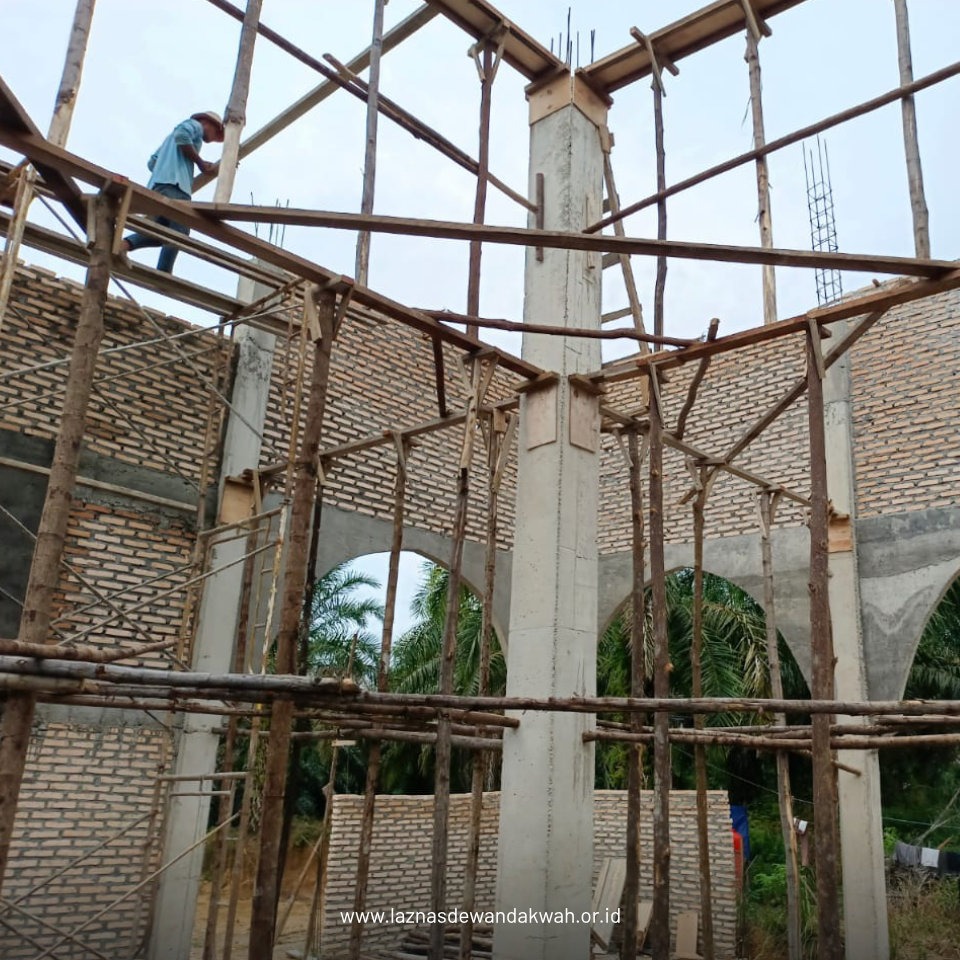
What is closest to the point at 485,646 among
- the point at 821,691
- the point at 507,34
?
the point at 821,691

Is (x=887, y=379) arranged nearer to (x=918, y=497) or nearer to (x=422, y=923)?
(x=918, y=497)

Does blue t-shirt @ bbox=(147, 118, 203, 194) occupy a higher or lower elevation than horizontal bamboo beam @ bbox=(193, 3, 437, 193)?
lower

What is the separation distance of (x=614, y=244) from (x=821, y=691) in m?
3.12

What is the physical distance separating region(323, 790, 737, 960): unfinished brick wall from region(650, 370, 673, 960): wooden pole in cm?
508

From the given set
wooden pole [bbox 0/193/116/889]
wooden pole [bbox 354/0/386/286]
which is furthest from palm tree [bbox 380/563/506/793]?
wooden pole [bbox 0/193/116/889]

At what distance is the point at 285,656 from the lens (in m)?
5.51

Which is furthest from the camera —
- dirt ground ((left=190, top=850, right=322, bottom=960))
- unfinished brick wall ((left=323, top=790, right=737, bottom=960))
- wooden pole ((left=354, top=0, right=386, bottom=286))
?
dirt ground ((left=190, top=850, right=322, bottom=960))

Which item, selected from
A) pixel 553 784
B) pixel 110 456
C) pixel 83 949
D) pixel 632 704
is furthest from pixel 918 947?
pixel 110 456

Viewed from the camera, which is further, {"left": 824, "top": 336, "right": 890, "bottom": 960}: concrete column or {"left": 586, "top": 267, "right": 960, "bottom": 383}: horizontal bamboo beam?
{"left": 824, "top": 336, "right": 890, "bottom": 960}: concrete column

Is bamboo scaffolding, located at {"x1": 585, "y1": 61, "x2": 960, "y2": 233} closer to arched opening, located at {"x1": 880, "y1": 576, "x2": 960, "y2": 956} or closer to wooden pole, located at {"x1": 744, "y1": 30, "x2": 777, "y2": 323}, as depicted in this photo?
wooden pole, located at {"x1": 744, "y1": 30, "x2": 777, "y2": 323}

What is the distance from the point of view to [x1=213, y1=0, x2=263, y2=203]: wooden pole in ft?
20.0

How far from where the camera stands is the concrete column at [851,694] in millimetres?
10172

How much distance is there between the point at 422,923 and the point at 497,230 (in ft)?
29.7

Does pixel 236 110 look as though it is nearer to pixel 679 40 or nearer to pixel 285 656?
pixel 285 656
